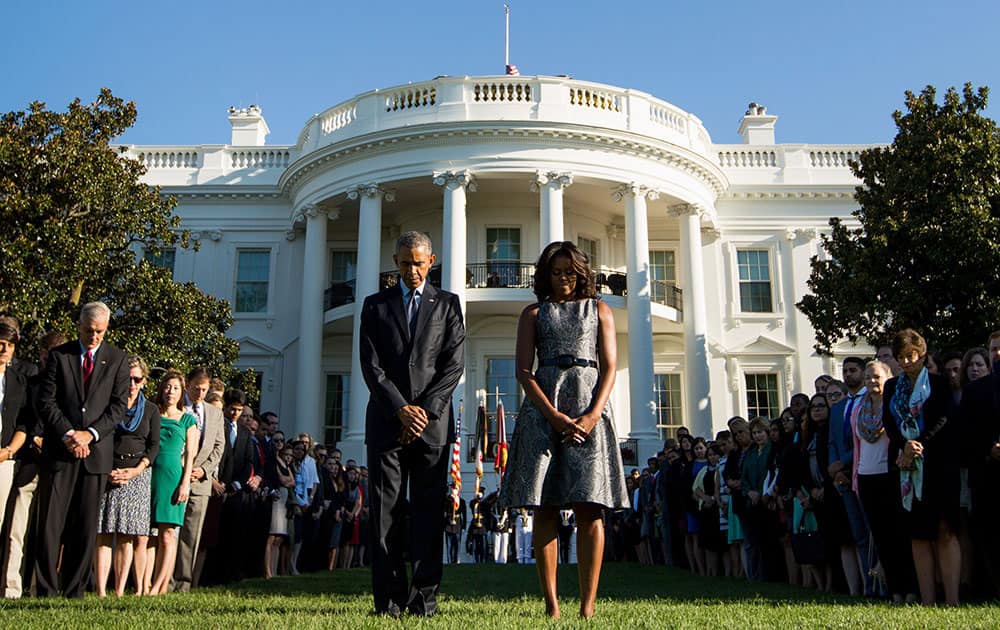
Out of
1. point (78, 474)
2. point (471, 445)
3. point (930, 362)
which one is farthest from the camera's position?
point (471, 445)

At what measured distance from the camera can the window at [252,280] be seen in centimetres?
2847

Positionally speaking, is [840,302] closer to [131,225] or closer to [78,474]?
[131,225]

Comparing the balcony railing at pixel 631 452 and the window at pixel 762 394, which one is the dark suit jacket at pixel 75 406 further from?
the window at pixel 762 394

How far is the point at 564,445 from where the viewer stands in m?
4.73

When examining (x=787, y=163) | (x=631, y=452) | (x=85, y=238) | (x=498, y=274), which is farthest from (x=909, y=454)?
(x=787, y=163)

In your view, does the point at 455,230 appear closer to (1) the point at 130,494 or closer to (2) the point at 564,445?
(1) the point at 130,494

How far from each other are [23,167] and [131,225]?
2.43 m

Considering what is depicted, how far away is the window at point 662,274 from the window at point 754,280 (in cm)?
209

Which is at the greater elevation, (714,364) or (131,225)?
(131,225)

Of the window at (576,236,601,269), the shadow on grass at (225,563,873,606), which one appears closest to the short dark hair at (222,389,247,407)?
the shadow on grass at (225,563,873,606)

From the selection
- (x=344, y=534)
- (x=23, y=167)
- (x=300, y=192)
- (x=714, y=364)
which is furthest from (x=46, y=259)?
(x=714, y=364)

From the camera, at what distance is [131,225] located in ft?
62.2

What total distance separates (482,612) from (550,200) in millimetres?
19532

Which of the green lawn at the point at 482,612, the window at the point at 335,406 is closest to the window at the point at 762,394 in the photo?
the window at the point at 335,406
